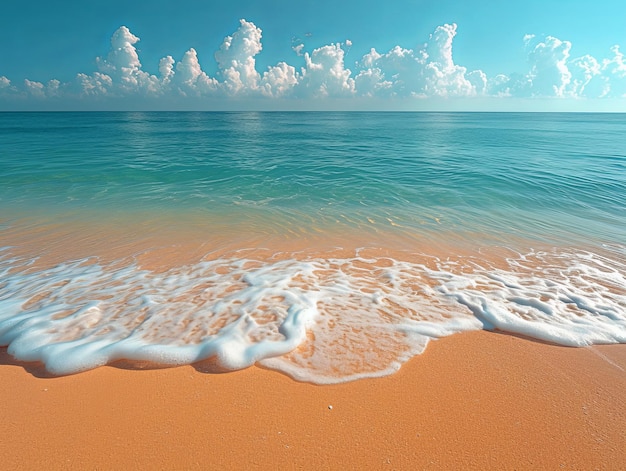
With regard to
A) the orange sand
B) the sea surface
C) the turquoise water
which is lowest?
the turquoise water

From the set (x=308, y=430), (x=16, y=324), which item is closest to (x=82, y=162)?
(x=16, y=324)

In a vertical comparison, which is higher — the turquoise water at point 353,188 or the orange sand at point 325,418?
the orange sand at point 325,418

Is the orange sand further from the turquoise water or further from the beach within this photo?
the turquoise water

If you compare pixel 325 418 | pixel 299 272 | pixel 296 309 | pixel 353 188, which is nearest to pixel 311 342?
pixel 296 309

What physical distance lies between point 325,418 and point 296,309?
183cm

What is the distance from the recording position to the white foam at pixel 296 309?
3654mm

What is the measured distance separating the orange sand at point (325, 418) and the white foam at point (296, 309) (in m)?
0.27

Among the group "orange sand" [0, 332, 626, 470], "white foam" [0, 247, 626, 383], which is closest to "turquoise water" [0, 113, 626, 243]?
"white foam" [0, 247, 626, 383]

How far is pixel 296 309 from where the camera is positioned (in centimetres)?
454

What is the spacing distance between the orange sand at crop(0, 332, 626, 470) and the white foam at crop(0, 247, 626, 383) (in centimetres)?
27

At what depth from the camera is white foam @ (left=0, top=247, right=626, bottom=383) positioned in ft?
12.0

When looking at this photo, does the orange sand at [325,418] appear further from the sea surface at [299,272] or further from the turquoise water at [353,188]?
the turquoise water at [353,188]

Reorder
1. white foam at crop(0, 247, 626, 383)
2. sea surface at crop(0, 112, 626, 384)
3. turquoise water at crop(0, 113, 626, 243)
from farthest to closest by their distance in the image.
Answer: turquoise water at crop(0, 113, 626, 243) → sea surface at crop(0, 112, 626, 384) → white foam at crop(0, 247, 626, 383)

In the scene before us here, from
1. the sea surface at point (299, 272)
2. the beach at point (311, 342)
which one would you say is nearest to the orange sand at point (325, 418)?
the beach at point (311, 342)
